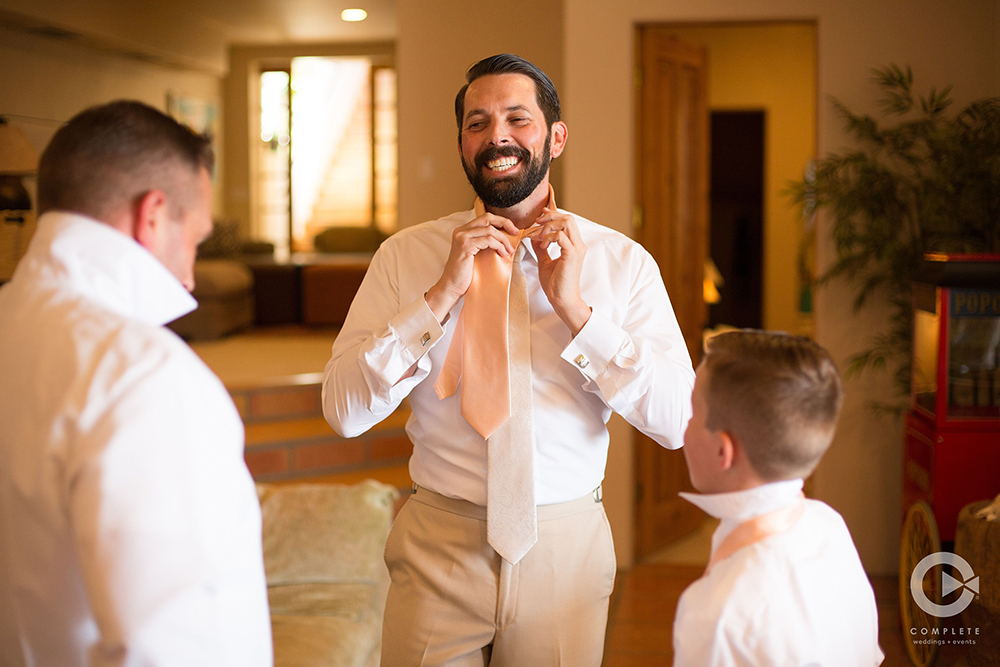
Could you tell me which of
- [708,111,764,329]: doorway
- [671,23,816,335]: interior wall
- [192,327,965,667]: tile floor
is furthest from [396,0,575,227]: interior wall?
[708,111,764,329]: doorway

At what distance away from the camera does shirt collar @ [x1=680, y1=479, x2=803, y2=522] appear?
1102mm

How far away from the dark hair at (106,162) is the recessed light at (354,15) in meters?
7.98

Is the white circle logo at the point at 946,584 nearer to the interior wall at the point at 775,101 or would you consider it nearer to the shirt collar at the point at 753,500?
the shirt collar at the point at 753,500

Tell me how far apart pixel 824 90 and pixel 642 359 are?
10.2 feet

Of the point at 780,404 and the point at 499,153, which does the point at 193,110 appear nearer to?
the point at 499,153

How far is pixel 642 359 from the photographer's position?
1529mm

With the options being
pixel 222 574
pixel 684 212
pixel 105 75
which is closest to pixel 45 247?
pixel 222 574

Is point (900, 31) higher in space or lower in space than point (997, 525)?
higher

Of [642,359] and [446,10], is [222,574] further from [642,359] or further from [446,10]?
[446,10]

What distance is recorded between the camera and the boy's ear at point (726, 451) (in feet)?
3.66

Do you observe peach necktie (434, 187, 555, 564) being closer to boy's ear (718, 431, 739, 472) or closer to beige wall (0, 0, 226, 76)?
boy's ear (718, 431, 739, 472)

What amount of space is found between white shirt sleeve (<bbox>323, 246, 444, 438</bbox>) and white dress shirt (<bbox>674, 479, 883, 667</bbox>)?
2.03 ft

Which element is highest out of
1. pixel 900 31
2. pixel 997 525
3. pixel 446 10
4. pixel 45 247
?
pixel 446 10

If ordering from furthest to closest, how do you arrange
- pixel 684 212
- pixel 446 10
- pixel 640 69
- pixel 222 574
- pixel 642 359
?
1. pixel 446 10
2. pixel 684 212
3. pixel 640 69
4. pixel 642 359
5. pixel 222 574
